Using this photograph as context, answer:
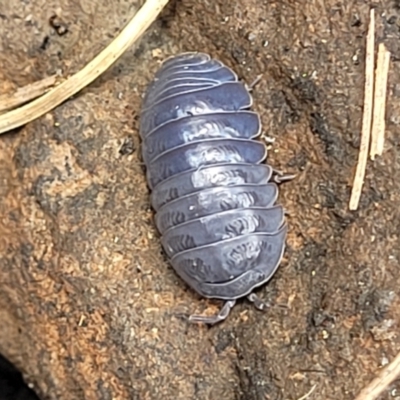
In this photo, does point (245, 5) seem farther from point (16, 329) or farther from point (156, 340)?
point (16, 329)

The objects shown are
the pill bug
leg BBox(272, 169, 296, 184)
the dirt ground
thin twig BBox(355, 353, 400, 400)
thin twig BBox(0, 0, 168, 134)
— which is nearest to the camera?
thin twig BBox(355, 353, 400, 400)

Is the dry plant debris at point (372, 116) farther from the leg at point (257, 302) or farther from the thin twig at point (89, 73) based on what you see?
the thin twig at point (89, 73)

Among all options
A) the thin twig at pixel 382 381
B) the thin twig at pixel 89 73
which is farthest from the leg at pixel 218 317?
the thin twig at pixel 89 73

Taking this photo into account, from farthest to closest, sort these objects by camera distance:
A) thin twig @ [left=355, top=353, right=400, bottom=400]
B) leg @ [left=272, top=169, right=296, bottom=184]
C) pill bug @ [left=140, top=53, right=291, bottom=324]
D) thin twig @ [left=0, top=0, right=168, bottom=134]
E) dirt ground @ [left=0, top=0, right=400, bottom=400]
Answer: thin twig @ [left=0, top=0, right=168, bottom=134]
leg @ [left=272, top=169, right=296, bottom=184]
pill bug @ [left=140, top=53, right=291, bottom=324]
dirt ground @ [left=0, top=0, right=400, bottom=400]
thin twig @ [left=355, top=353, right=400, bottom=400]

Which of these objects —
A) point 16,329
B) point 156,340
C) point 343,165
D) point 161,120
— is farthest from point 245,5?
point 16,329

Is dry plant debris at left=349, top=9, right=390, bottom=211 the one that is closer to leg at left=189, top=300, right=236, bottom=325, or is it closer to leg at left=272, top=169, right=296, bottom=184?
leg at left=272, top=169, right=296, bottom=184

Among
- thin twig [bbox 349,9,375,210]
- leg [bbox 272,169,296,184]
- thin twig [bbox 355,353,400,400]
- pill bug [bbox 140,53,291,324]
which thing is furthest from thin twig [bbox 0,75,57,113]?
thin twig [bbox 355,353,400,400]

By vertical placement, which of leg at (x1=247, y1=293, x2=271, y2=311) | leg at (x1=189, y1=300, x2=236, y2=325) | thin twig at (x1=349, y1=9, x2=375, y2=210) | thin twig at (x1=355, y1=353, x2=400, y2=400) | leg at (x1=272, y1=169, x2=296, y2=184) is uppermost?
thin twig at (x1=349, y1=9, x2=375, y2=210)
